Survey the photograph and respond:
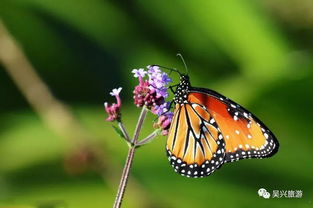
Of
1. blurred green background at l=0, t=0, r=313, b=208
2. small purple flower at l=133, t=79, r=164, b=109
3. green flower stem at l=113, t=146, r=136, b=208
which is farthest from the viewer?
blurred green background at l=0, t=0, r=313, b=208

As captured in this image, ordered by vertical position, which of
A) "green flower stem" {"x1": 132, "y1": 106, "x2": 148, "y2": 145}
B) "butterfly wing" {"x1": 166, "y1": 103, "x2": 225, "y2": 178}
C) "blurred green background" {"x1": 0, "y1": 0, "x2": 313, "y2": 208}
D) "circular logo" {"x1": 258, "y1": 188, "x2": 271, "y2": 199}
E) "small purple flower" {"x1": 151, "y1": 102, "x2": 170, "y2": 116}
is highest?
"blurred green background" {"x1": 0, "y1": 0, "x2": 313, "y2": 208}

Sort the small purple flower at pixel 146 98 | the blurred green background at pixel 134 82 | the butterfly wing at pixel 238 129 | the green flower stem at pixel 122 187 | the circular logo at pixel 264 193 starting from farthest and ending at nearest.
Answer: the blurred green background at pixel 134 82 → the circular logo at pixel 264 193 → the butterfly wing at pixel 238 129 → the small purple flower at pixel 146 98 → the green flower stem at pixel 122 187

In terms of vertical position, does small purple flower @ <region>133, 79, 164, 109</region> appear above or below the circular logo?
below

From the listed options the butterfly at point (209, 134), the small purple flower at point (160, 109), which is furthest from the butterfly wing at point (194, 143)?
the small purple flower at point (160, 109)

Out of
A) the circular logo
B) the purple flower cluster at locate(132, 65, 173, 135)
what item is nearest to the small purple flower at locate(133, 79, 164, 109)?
the purple flower cluster at locate(132, 65, 173, 135)

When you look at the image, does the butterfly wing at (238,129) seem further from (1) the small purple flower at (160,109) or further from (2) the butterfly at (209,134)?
(1) the small purple flower at (160,109)

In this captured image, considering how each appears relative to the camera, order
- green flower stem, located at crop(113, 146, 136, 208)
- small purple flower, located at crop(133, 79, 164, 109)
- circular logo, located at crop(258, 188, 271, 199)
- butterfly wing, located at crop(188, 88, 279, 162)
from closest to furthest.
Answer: green flower stem, located at crop(113, 146, 136, 208) < small purple flower, located at crop(133, 79, 164, 109) < butterfly wing, located at crop(188, 88, 279, 162) < circular logo, located at crop(258, 188, 271, 199)

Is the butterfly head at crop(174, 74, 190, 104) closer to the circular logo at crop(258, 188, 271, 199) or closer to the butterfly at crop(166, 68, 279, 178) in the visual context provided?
the butterfly at crop(166, 68, 279, 178)
